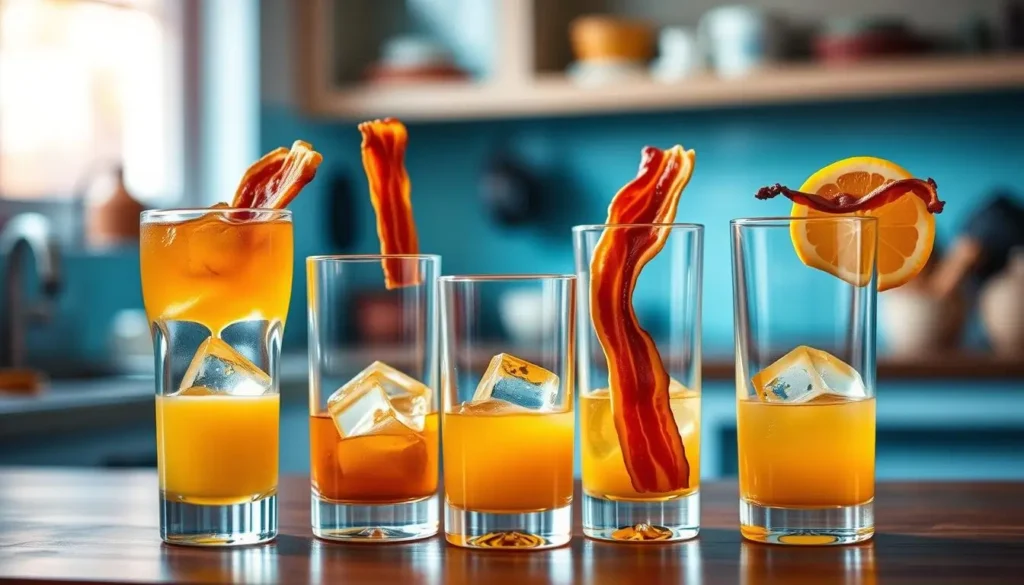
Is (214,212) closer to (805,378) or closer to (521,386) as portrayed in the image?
(521,386)

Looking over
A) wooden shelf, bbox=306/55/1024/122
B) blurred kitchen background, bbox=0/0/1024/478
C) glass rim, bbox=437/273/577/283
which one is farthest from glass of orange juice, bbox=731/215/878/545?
wooden shelf, bbox=306/55/1024/122

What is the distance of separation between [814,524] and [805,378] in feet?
0.31

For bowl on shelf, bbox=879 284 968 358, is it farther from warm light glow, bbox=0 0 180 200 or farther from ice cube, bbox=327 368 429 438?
ice cube, bbox=327 368 429 438

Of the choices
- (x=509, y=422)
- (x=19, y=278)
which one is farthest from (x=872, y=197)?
(x=19, y=278)

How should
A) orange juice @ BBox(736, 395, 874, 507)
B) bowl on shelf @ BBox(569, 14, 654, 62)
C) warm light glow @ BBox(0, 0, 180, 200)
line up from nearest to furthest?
1. orange juice @ BBox(736, 395, 874, 507)
2. warm light glow @ BBox(0, 0, 180, 200)
3. bowl on shelf @ BBox(569, 14, 654, 62)

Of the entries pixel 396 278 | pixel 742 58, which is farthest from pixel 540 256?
pixel 396 278

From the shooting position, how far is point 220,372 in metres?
0.88

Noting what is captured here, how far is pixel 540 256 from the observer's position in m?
3.84

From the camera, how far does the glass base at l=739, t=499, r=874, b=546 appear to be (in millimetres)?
848

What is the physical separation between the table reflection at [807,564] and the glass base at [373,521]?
216mm

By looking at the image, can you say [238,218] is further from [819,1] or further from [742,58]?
[819,1]

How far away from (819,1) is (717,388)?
3.95 feet

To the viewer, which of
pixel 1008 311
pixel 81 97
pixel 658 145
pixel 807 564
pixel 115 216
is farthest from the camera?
pixel 658 145

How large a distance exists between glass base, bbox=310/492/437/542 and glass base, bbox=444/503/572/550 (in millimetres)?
46
